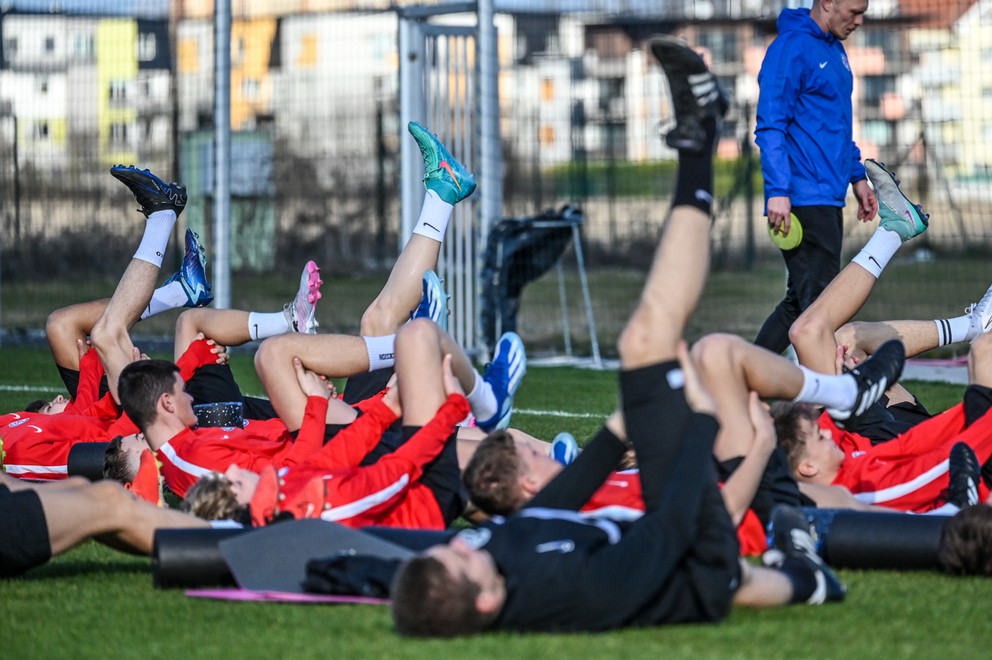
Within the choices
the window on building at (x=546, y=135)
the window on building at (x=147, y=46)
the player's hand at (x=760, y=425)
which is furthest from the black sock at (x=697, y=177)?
the window on building at (x=147, y=46)

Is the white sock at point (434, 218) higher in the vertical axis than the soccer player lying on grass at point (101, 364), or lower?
higher

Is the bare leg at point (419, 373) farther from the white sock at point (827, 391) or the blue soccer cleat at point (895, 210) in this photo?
the blue soccer cleat at point (895, 210)

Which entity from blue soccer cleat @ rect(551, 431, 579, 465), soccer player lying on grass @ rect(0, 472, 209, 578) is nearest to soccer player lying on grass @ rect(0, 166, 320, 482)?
soccer player lying on grass @ rect(0, 472, 209, 578)

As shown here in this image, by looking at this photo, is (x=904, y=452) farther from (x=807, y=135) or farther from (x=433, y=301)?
(x=433, y=301)

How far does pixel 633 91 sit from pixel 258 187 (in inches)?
228

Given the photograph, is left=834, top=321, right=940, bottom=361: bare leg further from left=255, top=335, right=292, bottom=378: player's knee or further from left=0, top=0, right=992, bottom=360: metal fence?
left=0, top=0, right=992, bottom=360: metal fence

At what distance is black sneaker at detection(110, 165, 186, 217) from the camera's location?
26.2ft

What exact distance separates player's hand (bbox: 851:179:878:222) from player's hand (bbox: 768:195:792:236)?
75 cm

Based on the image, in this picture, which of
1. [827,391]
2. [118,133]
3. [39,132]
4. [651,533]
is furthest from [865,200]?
[39,132]

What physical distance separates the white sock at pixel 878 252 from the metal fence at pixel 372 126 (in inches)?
293

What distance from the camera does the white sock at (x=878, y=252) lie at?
679cm

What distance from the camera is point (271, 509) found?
505cm

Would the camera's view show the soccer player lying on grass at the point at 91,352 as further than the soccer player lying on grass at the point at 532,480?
Yes

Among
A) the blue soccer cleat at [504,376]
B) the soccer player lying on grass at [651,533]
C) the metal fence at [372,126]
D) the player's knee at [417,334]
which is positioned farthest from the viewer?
the metal fence at [372,126]
